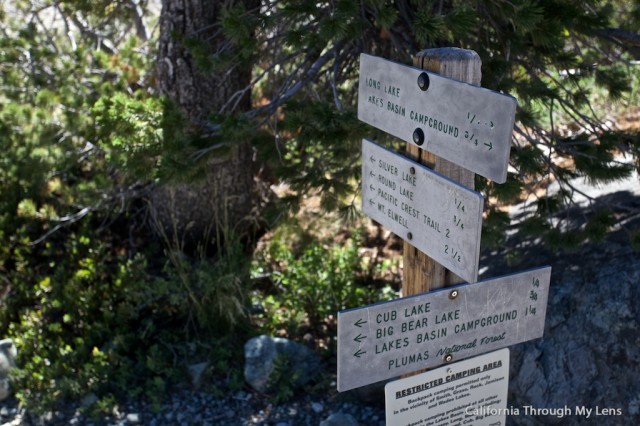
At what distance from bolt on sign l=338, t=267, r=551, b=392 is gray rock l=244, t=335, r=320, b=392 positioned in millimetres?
2176

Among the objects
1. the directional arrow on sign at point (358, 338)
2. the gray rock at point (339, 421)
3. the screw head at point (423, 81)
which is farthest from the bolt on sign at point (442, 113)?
the gray rock at point (339, 421)

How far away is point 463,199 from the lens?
2189 mm

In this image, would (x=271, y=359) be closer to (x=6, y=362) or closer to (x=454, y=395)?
(x=6, y=362)

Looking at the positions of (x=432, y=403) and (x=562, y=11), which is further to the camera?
(x=562, y=11)

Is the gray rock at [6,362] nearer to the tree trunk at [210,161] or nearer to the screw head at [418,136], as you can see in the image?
the tree trunk at [210,161]

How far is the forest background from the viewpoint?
156 inches

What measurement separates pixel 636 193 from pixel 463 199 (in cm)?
332

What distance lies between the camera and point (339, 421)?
4.13 m

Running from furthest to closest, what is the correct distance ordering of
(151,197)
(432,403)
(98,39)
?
(98,39)
(151,197)
(432,403)

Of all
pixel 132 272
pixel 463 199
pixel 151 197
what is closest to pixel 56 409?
pixel 132 272

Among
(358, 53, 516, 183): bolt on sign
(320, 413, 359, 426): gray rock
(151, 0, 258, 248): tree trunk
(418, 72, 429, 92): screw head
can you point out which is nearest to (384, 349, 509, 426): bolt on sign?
(358, 53, 516, 183): bolt on sign

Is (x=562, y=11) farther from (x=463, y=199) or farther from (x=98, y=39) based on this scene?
(x=98, y=39)

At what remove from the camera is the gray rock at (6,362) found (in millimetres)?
4816

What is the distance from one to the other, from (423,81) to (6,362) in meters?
3.76
